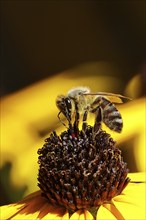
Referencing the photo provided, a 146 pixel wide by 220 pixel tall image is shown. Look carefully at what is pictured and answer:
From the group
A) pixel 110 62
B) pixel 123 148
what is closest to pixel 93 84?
pixel 110 62

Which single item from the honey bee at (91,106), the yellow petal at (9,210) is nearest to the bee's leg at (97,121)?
the honey bee at (91,106)

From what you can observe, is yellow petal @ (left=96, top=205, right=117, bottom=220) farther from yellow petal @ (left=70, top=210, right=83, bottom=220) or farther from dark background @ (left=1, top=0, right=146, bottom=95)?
dark background @ (left=1, top=0, right=146, bottom=95)

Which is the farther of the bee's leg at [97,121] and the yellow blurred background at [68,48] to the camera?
the yellow blurred background at [68,48]

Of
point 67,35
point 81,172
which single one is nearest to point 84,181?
point 81,172

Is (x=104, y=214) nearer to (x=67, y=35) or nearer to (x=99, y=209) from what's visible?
(x=99, y=209)

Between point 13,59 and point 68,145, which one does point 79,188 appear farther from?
point 13,59

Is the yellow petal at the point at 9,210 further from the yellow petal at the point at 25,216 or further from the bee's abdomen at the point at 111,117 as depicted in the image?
the bee's abdomen at the point at 111,117

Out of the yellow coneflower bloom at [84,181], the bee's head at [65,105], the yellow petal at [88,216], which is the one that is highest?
the bee's head at [65,105]
